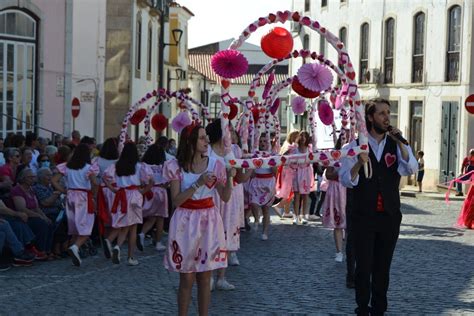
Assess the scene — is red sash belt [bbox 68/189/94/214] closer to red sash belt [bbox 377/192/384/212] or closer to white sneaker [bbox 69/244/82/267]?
white sneaker [bbox 69/244/82/267]

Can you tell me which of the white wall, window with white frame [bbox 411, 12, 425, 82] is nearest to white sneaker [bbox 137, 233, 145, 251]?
the white wall

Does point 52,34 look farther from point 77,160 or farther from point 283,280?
point 283,280

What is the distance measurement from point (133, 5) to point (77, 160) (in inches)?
915

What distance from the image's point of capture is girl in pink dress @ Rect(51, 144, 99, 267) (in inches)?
520

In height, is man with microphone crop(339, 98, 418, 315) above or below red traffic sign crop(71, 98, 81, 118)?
below

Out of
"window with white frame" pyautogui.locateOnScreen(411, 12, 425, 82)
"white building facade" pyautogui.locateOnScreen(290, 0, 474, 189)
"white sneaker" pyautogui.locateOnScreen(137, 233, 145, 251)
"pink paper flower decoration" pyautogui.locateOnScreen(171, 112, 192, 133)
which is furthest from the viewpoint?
"window with white frame" pyautogui.locateOnScreen(411, 12, 425, 82)

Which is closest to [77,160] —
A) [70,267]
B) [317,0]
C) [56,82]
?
[70,267]

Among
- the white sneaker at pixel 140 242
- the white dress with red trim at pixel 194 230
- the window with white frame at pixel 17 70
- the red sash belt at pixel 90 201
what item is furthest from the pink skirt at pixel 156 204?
the window with white frame at pixel 17 70

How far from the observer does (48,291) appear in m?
10.9

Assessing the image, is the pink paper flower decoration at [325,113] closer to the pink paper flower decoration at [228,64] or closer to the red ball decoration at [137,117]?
the red ball decoration at [137,117]

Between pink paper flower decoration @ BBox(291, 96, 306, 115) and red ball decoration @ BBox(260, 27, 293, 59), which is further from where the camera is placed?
pink paper flower decoration @ BBox(291, 96, 306, 115)

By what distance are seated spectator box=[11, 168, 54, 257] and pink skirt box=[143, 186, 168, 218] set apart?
5.73 feet

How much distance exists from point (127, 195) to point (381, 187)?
5.52m

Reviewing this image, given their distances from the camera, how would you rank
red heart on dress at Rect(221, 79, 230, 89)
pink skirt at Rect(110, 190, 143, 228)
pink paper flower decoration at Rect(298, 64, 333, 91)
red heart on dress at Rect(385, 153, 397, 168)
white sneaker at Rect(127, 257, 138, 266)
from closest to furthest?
red heart on dress at Rect(385, 153, 397, 168) → red heart on dress at Rect(221, 79, 230, 89) → pink paper flower decoration at Rect(298, 64, 333, 91) → white sneaker at Rect(127, 257, 138, 266) → pink skirt at Rect(110, 190, 143, 228)
